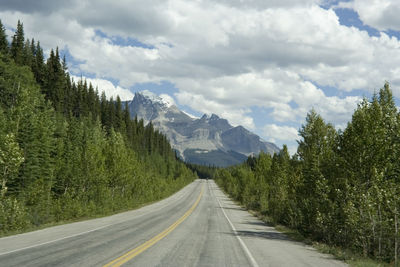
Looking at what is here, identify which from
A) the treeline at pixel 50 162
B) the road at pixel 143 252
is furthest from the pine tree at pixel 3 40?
the road at pixel 143 252

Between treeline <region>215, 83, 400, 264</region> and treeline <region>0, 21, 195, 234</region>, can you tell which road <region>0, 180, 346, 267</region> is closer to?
treeline <region>215, 83, 400, 264</region>

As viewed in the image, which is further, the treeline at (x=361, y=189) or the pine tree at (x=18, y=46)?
the pine tree at (x=18, y=46)

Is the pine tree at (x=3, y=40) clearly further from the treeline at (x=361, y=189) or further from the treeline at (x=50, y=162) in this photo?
the treeline at (x=361, y=189)

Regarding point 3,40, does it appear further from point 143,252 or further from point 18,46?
point 143,252

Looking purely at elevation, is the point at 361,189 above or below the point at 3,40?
below

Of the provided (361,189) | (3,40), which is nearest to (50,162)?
(3,40)

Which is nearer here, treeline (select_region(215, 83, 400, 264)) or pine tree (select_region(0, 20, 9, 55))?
treeline (select_region(215, 83, 400, 264))

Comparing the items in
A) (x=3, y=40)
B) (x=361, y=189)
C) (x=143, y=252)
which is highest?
(x=3, y=40)

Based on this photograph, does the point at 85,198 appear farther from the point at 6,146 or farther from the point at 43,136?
the point at 43,136

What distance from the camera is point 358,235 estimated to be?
1412 centimetres

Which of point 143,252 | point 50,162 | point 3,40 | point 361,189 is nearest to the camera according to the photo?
point 143,252

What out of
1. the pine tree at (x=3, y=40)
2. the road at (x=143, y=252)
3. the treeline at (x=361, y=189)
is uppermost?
the pine tree at (x=3, y=40)

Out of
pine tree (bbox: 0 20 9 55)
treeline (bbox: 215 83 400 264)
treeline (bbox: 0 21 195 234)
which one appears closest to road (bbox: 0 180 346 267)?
treeline (bbox: 215 83 400 264)

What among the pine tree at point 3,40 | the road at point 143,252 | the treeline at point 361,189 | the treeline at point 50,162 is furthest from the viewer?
the pine tree at point 3,40
